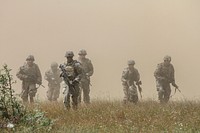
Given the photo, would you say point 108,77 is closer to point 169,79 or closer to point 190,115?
point 169,79

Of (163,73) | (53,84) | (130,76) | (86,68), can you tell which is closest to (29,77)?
(86,68)

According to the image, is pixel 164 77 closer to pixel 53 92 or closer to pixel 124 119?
pixel 53 92

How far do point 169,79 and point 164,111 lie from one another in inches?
273

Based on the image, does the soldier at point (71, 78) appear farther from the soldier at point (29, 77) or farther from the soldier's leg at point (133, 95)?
the soldier at point (29, 77)

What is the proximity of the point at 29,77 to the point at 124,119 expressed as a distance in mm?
8465

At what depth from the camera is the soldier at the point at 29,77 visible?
2000 cm

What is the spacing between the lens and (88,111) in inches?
525

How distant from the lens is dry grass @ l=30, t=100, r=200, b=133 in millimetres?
10359

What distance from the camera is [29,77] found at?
20000mm

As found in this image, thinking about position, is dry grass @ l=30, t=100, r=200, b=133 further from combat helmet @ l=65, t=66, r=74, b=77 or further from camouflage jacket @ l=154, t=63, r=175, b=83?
camouflage jacket @ l=154, t=63, r=175, b=83

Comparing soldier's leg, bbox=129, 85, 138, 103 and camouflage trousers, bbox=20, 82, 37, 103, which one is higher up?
camouflage trousers, bbox=20, 82, 37, 103

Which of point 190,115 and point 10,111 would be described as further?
point 190,115

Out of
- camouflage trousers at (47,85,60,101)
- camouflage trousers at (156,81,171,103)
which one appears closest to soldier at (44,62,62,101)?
camouflage trousers at (47,85,60,101)

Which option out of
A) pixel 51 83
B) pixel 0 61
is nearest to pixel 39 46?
pixel 0 61
